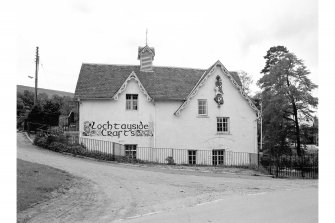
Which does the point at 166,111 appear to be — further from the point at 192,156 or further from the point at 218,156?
the point at 218,156

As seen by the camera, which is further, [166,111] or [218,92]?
[218,92]

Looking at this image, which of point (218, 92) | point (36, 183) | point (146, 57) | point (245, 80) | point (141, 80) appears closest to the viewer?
point (36, 183)

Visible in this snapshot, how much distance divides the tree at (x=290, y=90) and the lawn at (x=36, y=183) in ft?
42.5

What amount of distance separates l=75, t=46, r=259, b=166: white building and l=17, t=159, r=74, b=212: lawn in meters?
7.93

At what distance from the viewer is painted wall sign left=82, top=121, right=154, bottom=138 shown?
19.3m

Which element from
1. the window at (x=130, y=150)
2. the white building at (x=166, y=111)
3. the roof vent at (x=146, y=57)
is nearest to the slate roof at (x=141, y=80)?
the white building at (x=166, y=111)

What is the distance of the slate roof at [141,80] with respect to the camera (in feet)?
65.4

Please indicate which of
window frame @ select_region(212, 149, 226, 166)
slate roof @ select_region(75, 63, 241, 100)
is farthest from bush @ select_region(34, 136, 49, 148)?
window frame @ select_region(212, 149, 226, 166)

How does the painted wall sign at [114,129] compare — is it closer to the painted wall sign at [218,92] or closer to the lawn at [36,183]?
the painted wall sign at [218,92]

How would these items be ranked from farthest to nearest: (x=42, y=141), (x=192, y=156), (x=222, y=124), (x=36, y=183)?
(x=222, y=124)
(x=192, y=156)
(x=42, y=141)
(x=36, y=183)

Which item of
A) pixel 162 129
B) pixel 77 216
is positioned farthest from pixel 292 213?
pixel 162 129

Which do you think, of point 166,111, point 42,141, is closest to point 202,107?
point 166,111

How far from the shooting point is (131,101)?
19.9 m

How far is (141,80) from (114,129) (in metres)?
3.95
